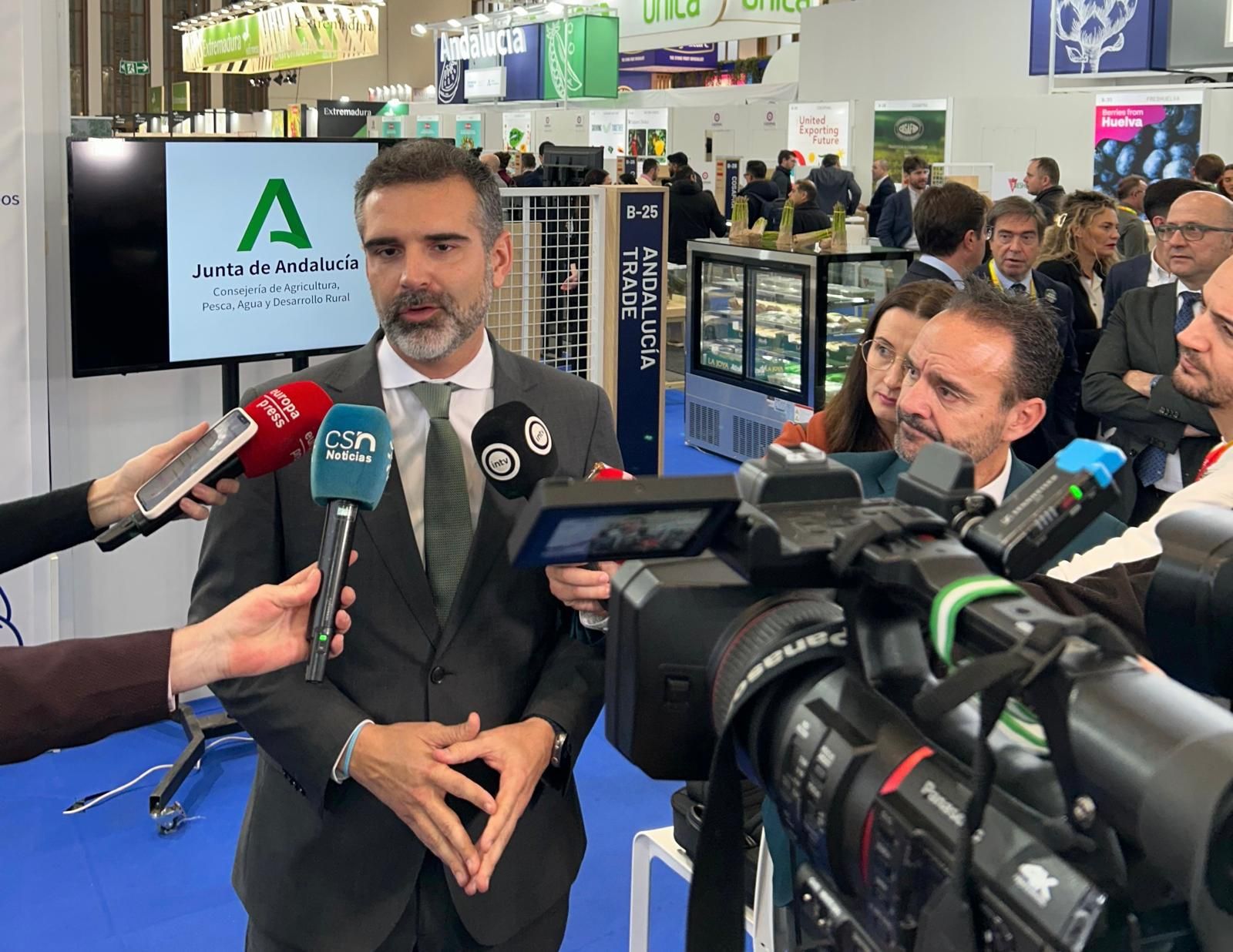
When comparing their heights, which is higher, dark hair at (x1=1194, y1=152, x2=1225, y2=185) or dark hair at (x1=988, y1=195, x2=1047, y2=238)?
dark hair at (x1=1194, y1=152, x2=1225, y2=185)

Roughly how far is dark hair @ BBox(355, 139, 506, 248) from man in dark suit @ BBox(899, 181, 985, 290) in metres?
2.84

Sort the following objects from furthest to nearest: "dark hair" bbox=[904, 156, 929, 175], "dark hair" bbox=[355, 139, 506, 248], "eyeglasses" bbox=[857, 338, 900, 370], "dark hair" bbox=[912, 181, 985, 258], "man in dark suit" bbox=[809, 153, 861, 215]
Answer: "man in dark suit" bbox=[809, 153, 861, 215]
"dark hair" bbox=[904, 156, 929, 175]
"dark hair" bbox=[912, 181, 985, 258]
"eyeglasses" bbox=[857, 338, 900, 370]
"dark hair" bbox=[355, 139, 506, 248]

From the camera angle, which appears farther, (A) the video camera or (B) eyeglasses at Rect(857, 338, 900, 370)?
(B) eyeglasses at Rect(857, 338, 900, 370)

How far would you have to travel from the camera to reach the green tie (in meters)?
1.65

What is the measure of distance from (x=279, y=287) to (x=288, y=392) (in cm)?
235

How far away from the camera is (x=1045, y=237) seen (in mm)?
5246

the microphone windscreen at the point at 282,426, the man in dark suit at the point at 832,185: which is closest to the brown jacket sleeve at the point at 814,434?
the microphone windscreen at the point at 282,426

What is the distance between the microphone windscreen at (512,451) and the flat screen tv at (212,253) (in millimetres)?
2374

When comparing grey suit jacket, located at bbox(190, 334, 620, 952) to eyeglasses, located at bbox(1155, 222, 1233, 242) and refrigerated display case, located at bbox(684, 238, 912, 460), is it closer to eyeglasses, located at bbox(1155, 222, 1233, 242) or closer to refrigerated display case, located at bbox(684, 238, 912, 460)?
eyeglasses, located at bbox(1155, 222, 1233, 242)

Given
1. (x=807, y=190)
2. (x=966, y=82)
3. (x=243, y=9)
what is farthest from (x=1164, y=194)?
(x=243, y=9)

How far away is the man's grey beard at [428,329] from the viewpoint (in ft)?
5.54

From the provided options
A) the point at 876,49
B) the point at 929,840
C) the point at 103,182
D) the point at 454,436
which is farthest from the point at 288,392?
the point at 876,49

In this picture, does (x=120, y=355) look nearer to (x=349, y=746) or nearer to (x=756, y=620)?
(x=349, y=746)

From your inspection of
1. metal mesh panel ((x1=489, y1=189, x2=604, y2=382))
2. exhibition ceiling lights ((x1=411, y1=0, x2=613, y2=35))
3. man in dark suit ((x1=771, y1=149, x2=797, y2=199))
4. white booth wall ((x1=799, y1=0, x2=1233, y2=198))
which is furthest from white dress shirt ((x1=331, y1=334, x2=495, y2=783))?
exhibition ceiling lights ((x1=411, y1=0, x2=613, y2=35))
